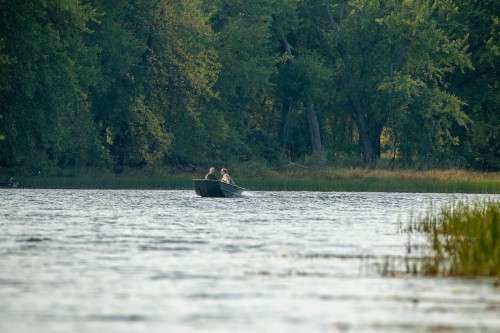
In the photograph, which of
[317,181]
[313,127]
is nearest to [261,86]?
[313,127]

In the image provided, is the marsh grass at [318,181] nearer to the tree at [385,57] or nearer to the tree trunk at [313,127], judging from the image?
the tree at [385,57]

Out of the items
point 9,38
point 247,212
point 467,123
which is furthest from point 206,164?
point 247,212

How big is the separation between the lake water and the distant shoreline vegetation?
1234 inches

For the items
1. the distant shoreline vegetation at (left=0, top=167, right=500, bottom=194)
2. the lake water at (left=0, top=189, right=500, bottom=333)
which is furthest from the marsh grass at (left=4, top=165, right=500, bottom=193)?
the lake water at (left=0, top=189, right=500, bottom=333)

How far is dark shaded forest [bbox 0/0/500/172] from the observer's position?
227 feet

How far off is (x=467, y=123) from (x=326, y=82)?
1034 cm

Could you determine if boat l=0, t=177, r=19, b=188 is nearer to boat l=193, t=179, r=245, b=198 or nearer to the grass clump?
boat l=193, t=179, r=245, b=198

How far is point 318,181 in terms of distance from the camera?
235ft

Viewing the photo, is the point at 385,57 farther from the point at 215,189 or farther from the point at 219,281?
the point at 219,281

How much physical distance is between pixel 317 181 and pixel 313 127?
71.2ft

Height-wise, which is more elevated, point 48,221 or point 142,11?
point 142,11

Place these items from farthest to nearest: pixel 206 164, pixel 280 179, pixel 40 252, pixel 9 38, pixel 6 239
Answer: pixel 206 164 → pixel 280 179 → pixel 9 38 → pixel 6 239 → pixel 40 252

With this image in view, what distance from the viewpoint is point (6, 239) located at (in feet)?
93.9

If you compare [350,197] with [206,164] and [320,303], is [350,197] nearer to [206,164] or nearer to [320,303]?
[206,164]
